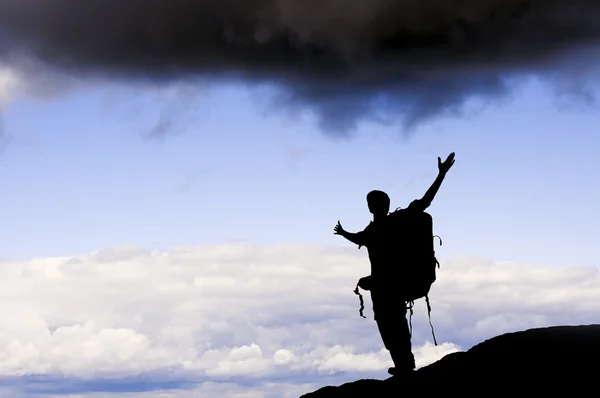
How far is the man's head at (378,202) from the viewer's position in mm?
19781

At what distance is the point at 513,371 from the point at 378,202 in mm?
4761

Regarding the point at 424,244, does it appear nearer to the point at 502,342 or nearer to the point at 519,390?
the point at 502,342

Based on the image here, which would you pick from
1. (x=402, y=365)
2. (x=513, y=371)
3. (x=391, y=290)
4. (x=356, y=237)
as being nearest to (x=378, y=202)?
(x=356, y=237)

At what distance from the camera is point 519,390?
16547 mm

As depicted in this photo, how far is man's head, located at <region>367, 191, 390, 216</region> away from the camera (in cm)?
1978

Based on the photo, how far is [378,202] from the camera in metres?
Answer: 19.8

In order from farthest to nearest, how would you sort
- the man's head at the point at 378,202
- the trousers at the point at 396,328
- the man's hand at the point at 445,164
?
the man's head at the point at 378,202 < the trousers at the point at 396,328 < the man's hand at the point at 445,164

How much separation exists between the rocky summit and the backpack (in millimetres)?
1339

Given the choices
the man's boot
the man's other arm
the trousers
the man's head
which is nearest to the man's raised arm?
the man's head

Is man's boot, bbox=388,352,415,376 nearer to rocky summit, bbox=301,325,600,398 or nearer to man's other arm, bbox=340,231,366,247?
rocky summit, bbox=301,325,600,398

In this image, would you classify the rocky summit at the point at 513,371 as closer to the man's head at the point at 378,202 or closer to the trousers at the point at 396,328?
the trousers at the point at 396,328

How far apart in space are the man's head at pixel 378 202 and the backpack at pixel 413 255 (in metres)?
0.24

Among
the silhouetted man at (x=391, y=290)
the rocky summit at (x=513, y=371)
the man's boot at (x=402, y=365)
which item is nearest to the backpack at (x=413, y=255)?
the silhouetted man at (x=391, y=290)

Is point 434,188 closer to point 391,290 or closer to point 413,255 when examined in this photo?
point 413,255
